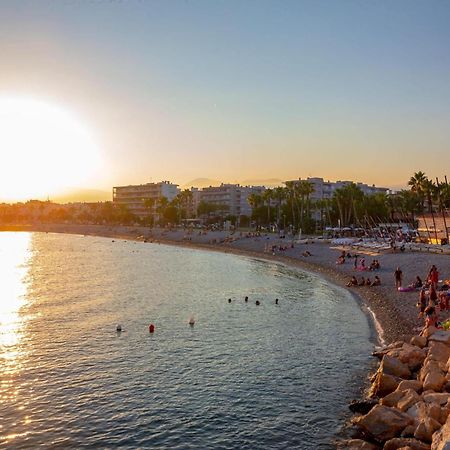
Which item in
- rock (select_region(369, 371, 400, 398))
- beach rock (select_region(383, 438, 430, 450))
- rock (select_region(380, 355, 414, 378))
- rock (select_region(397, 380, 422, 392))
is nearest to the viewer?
beach rock (select_region(383, 438, 430, 450))

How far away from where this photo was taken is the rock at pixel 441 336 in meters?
18.7

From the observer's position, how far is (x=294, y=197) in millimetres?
121125

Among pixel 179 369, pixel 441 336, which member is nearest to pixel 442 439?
pixel 441 336

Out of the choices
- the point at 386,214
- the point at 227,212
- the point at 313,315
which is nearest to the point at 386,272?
the point at 313,315

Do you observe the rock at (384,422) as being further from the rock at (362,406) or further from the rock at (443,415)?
the rock at (362,406)

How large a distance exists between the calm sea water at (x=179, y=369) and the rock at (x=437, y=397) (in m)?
2.88

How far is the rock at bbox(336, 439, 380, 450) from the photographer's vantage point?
13073 millimetres

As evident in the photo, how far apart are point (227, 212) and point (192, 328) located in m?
163

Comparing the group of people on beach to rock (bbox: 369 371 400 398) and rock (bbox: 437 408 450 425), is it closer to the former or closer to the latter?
rock (bbox: 369 371 400 398)

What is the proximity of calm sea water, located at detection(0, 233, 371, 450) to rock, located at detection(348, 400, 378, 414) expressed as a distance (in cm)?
39

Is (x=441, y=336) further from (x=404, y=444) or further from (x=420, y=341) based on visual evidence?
(x=404, y=444)

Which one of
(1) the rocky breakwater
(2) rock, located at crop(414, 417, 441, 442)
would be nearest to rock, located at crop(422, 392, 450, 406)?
(1) the rocky breakwater

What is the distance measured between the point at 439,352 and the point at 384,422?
18.2ft

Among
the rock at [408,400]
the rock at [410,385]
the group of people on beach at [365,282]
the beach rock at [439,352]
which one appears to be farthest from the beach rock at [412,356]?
the group of people on beach at [365,282]
